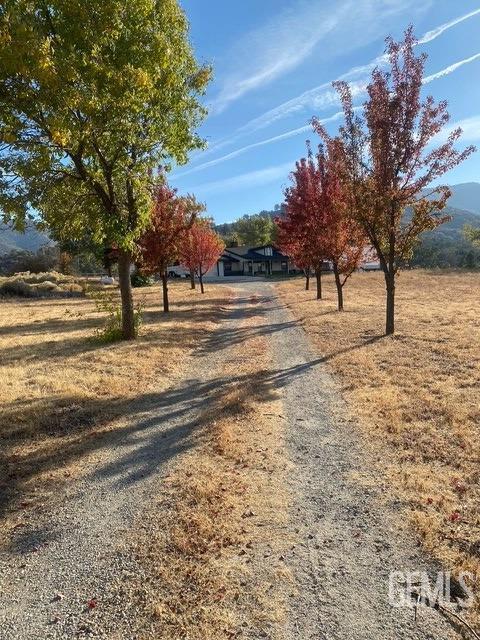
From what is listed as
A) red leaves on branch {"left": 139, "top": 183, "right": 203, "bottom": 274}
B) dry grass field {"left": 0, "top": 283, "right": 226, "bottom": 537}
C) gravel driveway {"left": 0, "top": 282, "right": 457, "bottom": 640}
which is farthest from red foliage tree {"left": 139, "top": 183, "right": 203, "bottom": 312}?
gravel driveway {"left": 0, "top": 282, "right": 457, "bottom": 640}

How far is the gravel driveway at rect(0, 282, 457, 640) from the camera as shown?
3316mm

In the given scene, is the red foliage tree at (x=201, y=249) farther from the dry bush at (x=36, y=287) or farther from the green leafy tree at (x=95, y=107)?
the green leafy tree at (x=95, y=107)

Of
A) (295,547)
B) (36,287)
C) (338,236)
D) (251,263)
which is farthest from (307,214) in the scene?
(251,263)

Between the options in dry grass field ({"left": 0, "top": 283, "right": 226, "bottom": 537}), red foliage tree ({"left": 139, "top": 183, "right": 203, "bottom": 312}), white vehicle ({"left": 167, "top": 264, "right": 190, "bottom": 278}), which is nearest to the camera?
dry grass field ({"left": 0, "top": 283, "right": 226, "bottom": 537})

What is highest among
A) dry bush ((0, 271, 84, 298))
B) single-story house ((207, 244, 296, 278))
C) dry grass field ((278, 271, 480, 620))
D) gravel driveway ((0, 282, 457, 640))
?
single-story house ((207, 244, 296, 278))

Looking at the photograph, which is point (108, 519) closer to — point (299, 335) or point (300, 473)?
point (300, 473)

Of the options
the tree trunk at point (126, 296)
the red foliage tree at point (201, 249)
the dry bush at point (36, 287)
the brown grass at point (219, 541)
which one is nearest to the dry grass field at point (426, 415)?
the brown grass at point (219, 541)

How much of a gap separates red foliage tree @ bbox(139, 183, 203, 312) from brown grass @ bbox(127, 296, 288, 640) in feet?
50.5

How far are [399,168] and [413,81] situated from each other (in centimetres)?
236

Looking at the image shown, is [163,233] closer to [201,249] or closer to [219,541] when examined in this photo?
[201,249]

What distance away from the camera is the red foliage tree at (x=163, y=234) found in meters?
21.1

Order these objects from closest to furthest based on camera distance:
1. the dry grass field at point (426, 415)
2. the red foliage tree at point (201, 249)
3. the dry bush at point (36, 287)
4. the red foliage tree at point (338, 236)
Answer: the dry grass field at point (426, 415) < the red foliage tree at point (338, 236) < the red foliage tree at point (201, 249) < the dry bush at point (36, 287)

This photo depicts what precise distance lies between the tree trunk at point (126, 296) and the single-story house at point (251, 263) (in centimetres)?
6115

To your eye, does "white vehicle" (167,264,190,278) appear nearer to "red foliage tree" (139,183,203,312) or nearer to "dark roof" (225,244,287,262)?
"dark roof" (225,244,287,262)
